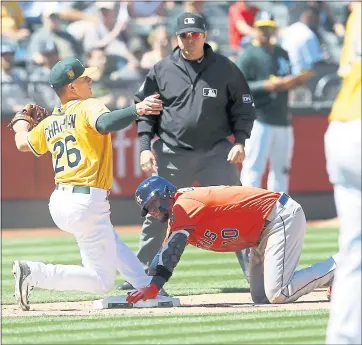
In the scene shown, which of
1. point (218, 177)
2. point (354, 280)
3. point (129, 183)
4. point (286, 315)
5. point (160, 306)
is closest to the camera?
point (354, 280)

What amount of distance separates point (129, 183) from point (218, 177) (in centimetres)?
599

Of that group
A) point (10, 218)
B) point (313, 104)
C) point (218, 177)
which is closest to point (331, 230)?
point (313, 104)

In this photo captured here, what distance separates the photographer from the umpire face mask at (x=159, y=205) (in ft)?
23.4

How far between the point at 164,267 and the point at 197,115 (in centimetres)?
200

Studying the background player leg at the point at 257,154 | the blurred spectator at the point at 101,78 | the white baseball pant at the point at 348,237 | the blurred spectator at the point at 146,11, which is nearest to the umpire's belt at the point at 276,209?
the white baseball pant at the point at 348,237

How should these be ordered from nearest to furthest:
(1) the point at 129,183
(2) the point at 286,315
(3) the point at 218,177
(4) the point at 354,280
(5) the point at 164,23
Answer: (4) the point at 354,280 < (2) the point at 286,315 < (3) the point at 218,177 < (1) the point at 129,183 < (5) the point at 164,23

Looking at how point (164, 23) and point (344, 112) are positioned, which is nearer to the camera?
point (344, 112)

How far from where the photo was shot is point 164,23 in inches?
675

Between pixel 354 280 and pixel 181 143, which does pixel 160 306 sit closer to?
pixel 181 143

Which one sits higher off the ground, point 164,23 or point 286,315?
point 164,23

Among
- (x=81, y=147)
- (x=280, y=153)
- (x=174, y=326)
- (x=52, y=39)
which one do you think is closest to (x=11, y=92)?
(x=52, y=39)

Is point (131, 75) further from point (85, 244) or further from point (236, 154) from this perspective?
point (85, 244)

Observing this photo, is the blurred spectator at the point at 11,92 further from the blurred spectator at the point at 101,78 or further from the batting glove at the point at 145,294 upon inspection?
the batting glove at the point at 145,294

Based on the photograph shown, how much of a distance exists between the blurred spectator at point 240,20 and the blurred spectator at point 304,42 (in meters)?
0.58
